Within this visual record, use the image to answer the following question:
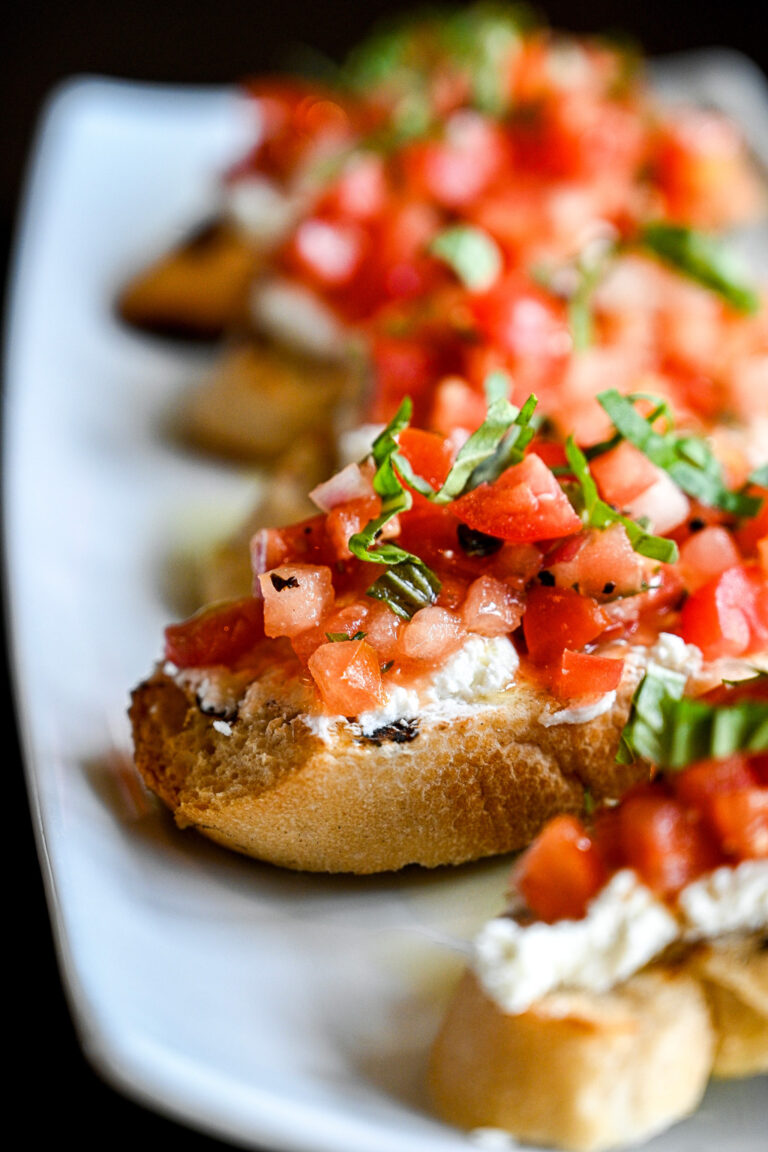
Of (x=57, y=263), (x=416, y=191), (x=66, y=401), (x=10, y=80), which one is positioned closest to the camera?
(x=66, y=401)

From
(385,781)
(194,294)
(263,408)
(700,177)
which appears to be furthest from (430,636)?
(700,177)

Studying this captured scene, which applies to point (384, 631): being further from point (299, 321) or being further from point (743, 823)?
point (299, 321)

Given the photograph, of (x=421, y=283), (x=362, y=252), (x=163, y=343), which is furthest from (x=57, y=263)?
(x=421, y=283)

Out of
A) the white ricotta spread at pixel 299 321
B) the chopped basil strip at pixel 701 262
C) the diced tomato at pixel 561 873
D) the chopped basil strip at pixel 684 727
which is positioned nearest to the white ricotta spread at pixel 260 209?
the white ricotta spread at pixel 299 321

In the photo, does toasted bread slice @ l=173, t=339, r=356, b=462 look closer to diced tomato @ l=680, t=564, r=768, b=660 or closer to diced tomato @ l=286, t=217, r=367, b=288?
diced tomato @ l=286, t=217, r=367, b=288

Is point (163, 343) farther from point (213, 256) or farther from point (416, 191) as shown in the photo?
point (416, 191)

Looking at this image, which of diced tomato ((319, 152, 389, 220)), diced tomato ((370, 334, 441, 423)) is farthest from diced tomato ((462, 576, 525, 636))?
diced tomato ((319, 152, 389, 220))
